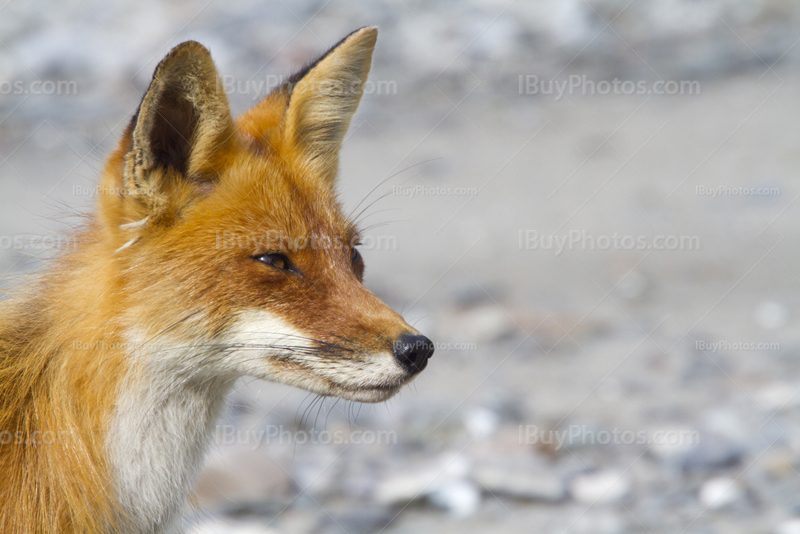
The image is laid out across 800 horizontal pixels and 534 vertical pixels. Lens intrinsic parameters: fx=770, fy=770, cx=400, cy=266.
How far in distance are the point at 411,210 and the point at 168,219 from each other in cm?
853

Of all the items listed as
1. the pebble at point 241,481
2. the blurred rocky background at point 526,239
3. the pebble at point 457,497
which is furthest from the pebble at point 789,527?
the pebble at point 241,481

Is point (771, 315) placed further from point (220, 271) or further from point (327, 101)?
point (220, 271)

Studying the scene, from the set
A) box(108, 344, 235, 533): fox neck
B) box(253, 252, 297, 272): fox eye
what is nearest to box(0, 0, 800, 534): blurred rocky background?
box(253, 252, 297, 272): fox eye

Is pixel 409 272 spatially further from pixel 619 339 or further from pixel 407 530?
pixel 407 530

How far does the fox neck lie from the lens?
336 cm

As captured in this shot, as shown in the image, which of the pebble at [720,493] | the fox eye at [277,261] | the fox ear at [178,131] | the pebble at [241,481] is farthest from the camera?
the pebble at [241,481]

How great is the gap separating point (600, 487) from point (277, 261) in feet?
12.8

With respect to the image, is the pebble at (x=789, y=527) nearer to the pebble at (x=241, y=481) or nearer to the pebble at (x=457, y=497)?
the pebble at (x=457, y=497)

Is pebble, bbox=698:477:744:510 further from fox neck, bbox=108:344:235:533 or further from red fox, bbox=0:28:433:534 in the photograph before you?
fox neck, bbox=108:344:235:533

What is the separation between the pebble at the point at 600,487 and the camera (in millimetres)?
6094

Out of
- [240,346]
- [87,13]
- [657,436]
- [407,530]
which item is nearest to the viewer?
[240,346]

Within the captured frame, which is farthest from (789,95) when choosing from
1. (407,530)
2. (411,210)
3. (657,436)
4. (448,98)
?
(407,530)

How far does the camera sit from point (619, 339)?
875 centimetres

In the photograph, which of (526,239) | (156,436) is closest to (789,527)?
(156,436)
